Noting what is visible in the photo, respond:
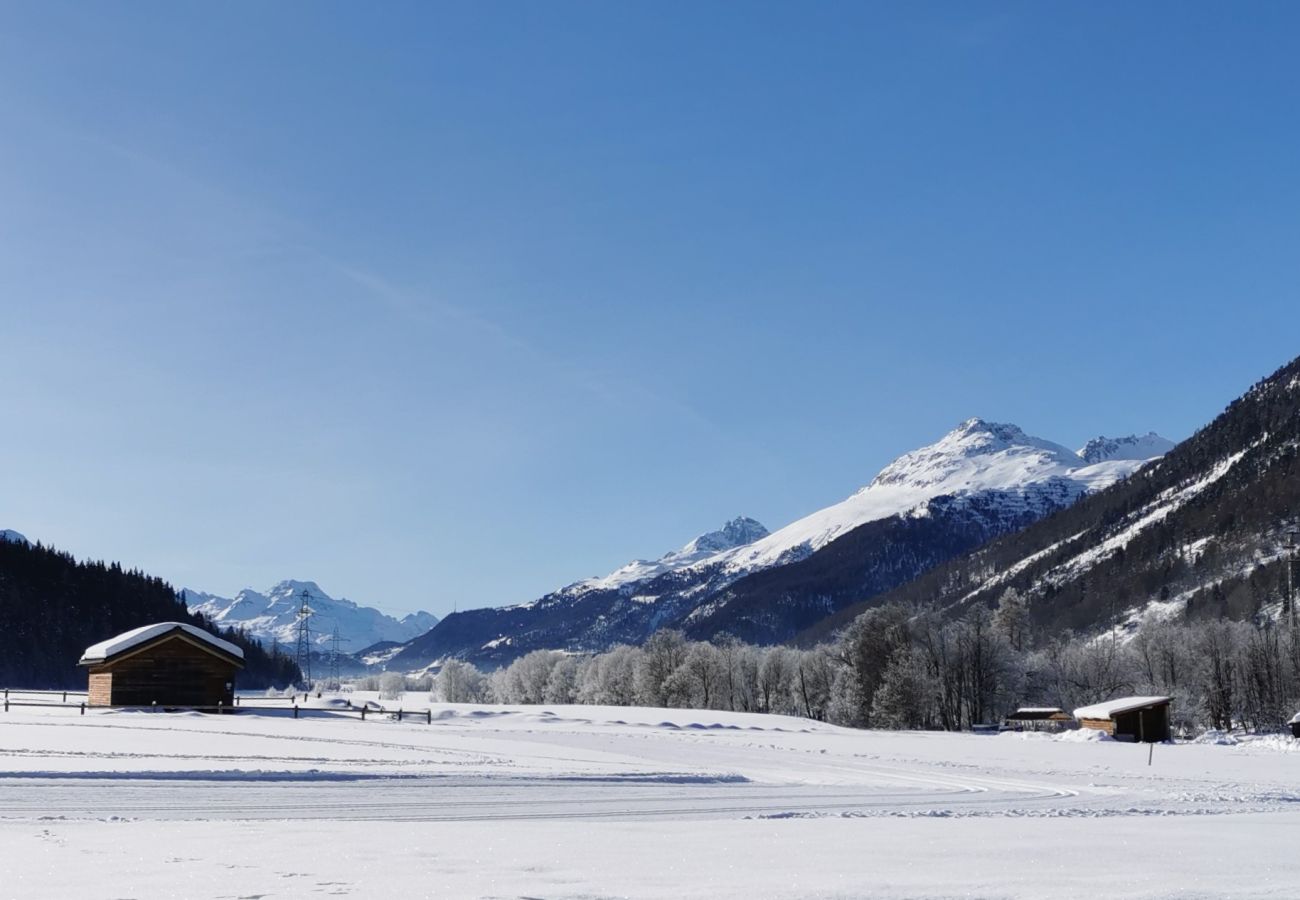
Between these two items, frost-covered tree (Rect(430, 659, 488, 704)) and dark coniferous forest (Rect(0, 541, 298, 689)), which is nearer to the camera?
dark coniferous forest (Rect(0, 541, 298, 689))

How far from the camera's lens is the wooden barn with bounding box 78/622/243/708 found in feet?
236

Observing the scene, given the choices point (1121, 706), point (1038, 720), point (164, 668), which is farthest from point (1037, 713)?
point (164, 668)

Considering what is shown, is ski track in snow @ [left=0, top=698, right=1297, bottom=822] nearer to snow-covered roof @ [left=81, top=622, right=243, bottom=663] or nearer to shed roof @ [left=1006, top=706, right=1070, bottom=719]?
snow-covered roof @ [left=81, top=622, right=243, bottom=663]

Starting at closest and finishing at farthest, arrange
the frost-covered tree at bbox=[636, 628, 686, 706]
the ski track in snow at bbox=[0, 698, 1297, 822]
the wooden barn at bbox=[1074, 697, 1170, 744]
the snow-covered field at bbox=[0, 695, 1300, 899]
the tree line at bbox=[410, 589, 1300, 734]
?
the snow-covered field at bbox=[0, 695, 1300, 899] → the ski track in snow at bbox=[0, 698, 1297, 822] → the wooden barn at bbox=[1074, 697, 1170, 744] → the tree line at bbox=[410, 589, 1300, 734] → the frost-covered tree at bbox=[636, 628, 686, 706]

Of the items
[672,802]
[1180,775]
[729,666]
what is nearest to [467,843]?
[672,802]

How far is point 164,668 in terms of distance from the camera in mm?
73438

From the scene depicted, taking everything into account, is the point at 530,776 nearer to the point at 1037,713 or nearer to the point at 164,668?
the point at 164,668

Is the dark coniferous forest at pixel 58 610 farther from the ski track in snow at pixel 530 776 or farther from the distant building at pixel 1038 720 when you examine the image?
the distant building at pixel 1038 720

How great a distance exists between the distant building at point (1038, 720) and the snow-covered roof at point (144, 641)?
63.5m

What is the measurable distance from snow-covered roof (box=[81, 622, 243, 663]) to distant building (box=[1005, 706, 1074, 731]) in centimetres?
6351

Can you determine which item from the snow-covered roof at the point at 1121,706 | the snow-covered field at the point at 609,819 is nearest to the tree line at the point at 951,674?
the snow-covered roof at the point at 1121,706

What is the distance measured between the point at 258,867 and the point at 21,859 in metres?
3.43

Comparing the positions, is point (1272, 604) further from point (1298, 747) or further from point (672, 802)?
point (672, 802)

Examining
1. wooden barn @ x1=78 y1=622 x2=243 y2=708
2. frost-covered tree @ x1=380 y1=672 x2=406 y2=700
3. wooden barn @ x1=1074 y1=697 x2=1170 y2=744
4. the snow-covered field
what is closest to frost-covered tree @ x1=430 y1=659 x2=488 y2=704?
frost-covered tree @ x1=380 y1=672 x2=406 y2=700
